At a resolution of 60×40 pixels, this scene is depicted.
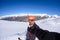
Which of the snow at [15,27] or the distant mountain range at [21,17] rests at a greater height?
the distant mountain range at [21,17]

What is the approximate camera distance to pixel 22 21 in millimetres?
1316

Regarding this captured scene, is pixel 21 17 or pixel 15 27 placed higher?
pixel 21 17

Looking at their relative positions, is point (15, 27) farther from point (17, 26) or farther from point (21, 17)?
point (21, 17)

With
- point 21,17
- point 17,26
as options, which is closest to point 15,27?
point 17,26

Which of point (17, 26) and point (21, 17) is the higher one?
point (21, 17)

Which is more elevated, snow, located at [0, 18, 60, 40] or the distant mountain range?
the distant mountain range

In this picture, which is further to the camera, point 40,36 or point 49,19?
point 49,19

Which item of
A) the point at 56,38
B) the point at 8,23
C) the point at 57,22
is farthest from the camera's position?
the point at 8,23

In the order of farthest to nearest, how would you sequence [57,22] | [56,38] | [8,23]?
[8,23]
[57,22]
[56,38]

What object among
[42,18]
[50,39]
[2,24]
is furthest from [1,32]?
[50,39]

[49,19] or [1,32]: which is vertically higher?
[49,19]

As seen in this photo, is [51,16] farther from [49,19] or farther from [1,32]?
[1,32]

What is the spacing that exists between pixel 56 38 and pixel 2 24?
822mm

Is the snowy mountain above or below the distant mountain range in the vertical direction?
A: below
